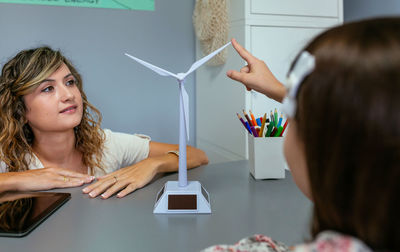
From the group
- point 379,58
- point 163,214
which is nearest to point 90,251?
point 163,214

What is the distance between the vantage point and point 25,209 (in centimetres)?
62

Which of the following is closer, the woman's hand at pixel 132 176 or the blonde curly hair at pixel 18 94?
the woman's hand at pixel 132 176

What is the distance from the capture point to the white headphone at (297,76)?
31cm

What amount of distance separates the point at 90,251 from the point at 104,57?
4.16 ft

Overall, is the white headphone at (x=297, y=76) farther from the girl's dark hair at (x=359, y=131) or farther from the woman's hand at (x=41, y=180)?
the woman's hand at (x=41, y=180)

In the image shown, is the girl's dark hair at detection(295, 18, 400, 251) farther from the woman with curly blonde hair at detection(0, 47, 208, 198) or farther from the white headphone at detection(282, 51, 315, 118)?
the woman with curly blonde hair at detection(0, 47, 208, 198)

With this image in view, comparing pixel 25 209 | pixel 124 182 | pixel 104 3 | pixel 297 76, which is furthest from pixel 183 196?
pixel 104 3

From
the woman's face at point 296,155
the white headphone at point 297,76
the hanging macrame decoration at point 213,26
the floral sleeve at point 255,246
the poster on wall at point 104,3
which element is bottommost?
the floral sleeve at point 255,246

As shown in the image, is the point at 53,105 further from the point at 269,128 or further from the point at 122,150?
the point at 269,128

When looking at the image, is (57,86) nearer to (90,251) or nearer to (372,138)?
(90,251)

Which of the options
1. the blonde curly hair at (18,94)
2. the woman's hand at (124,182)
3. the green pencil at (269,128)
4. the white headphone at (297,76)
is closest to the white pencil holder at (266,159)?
the green pencil at (269,128)

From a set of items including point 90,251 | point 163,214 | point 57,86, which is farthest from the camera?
point 57,86

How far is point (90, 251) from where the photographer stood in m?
0.48

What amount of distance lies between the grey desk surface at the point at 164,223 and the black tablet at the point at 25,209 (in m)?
0.01
